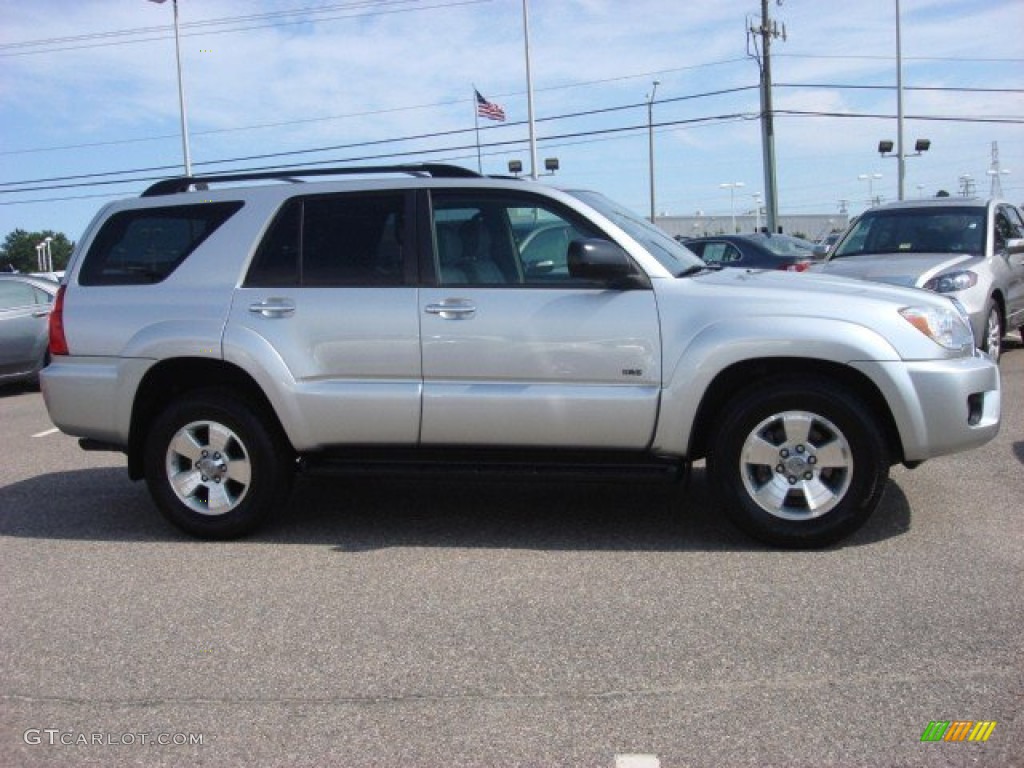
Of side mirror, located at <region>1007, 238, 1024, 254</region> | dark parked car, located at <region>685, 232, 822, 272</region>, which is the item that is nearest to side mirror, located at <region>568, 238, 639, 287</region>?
side mirror, located at <region>1007, 238, 1024, 254</region>

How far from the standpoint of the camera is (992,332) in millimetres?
10227

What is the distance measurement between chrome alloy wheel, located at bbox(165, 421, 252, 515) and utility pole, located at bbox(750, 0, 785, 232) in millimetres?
28052

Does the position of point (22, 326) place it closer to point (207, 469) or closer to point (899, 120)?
point (207, 469)

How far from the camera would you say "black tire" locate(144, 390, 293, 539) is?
5.52 m

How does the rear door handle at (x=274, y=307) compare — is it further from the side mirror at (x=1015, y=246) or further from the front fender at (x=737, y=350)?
the side mirror at (x=1015, y=246)

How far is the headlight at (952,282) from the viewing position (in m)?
9.52

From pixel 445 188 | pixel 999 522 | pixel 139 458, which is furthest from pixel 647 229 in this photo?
pixel 139 458

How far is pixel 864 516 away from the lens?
502 cm

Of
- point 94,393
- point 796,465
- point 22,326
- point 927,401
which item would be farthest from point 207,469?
point 22,326

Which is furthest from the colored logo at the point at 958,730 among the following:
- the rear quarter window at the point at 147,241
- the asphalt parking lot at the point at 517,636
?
the rear quarter window at the point at 147,241

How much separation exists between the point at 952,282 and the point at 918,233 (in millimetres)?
1296

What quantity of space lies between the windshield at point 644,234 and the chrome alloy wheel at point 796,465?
997 millimetres

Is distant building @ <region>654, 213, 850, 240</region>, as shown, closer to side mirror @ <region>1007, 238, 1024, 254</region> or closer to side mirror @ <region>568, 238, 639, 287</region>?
side mirror @ <region>1007, 238, 1024, 254</region>

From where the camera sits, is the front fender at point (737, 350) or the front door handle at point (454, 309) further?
the front door handle at point (454, 309)
